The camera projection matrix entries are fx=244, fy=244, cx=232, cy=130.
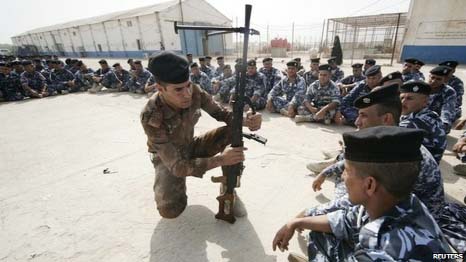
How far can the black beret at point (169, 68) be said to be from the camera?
6.20ft

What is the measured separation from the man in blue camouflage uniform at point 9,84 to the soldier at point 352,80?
10694 millimetres

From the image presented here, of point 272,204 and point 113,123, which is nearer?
point 272,204

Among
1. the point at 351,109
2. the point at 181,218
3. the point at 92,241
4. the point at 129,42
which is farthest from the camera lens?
the point at 129,42

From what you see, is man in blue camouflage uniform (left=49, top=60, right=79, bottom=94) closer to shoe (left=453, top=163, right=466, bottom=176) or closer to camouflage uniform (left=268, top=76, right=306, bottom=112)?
camouflage uniform (left=268, top=76, right=306, bottom=112)

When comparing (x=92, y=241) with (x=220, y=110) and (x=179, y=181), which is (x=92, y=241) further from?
(x=220, y=110)

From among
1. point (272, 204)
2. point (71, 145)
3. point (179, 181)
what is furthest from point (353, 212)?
point (71, 145)

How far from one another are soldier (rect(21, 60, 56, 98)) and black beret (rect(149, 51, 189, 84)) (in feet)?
31.0

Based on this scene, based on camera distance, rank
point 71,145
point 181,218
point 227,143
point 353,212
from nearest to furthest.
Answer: point 353,212 → point 181,218 → point 227,143 → point 71,145

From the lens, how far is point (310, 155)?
11.6 ft

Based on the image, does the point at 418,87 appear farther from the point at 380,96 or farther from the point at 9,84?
the point at 9,84

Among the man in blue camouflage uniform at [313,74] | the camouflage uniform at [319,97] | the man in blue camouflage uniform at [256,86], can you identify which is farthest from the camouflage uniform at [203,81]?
the camouflage uniform at [319,97]

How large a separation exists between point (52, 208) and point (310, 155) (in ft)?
10.6

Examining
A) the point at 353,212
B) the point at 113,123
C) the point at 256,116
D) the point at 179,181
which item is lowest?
the point at 113,123

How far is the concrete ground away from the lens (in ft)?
6.65
